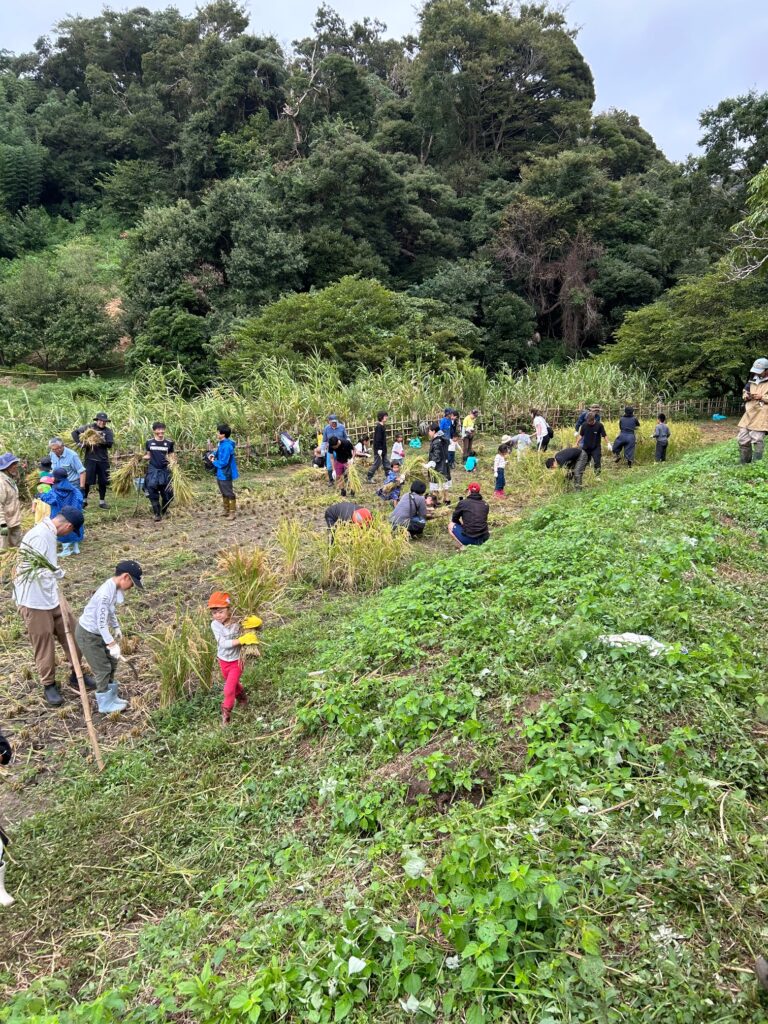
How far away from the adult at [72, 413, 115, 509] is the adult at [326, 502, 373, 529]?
13.8ft

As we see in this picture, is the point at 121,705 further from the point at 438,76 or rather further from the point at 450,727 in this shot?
the point at 438,76

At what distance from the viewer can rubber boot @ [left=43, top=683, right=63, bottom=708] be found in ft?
15.9

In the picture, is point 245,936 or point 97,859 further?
point 97,859

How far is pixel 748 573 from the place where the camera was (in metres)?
4.71

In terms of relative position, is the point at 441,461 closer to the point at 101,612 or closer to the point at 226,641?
the point at 226,641

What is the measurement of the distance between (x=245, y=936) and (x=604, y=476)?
10.8 metres

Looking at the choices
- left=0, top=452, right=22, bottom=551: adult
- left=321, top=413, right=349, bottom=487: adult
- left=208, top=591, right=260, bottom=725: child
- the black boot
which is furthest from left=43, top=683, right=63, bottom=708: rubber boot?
left=321, top=413, right=349, bottom=487: adult

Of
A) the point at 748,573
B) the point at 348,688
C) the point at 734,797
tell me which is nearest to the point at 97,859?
the point at 348,688

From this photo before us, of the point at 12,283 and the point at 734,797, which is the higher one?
the point at 12,283

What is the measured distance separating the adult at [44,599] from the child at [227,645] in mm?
1198

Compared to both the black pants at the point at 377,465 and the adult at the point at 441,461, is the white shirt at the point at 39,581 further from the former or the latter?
the black pants at the point at 377,465

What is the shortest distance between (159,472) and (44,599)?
15.2 feet

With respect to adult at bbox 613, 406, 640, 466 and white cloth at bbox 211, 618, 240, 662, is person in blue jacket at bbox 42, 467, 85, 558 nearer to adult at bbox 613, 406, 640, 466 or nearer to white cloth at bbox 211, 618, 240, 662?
white cloth at bbox 211, 618, 240, 662

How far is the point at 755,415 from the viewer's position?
26.3 ft
